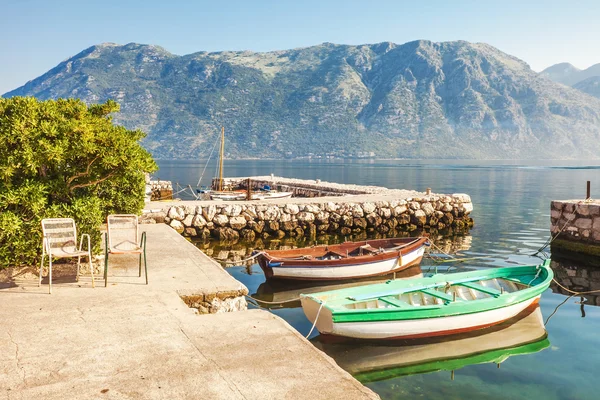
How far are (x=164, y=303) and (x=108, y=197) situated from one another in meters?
3.99

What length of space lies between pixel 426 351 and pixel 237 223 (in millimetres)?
13123

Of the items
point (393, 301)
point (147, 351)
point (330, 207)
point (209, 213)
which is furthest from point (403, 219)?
point (147, 351)

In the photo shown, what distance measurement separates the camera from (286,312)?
11188 millimetres

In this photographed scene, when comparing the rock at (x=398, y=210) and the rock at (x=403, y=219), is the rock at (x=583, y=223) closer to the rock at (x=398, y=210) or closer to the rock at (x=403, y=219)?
the rock at (x=403, y=219)

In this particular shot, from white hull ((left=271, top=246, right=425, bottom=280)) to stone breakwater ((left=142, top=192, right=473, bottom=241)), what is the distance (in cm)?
687

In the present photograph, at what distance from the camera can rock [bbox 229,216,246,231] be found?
67.5 ft

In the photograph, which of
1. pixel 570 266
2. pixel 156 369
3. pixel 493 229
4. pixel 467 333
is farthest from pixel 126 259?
pixel 493 229

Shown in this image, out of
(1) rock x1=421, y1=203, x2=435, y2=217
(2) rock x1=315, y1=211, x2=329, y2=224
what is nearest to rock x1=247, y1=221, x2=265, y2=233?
(2) rock x1=315, y1=211, x2=329, y2=224

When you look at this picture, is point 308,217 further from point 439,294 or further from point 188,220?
point 439,294

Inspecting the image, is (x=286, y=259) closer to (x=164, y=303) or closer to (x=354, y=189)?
(x=164, y=303)

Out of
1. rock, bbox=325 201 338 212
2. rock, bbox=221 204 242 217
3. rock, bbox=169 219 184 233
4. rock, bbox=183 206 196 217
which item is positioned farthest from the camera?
rock, bbox=325 201 338 212

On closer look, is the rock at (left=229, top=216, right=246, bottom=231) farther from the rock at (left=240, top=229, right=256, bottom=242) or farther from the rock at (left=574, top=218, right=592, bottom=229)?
the rock at (left=574, top=218, right=592, bottom=229)

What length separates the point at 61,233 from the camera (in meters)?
7.82

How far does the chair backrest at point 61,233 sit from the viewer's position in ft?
25.3
